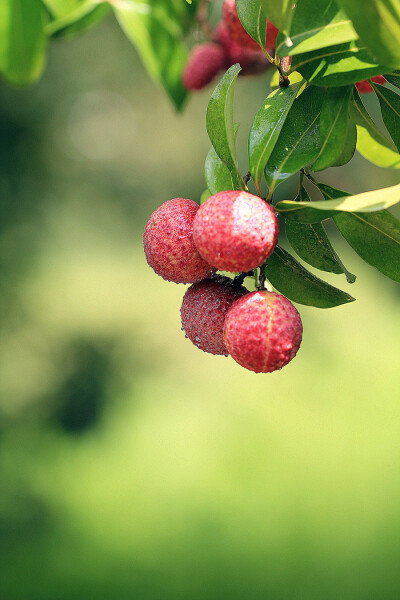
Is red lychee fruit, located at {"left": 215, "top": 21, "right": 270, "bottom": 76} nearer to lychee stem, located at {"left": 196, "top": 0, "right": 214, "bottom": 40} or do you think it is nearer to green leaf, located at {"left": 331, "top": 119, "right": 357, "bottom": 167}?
lychee stem, located at {"left": 196, "top": 0, "right": 214, "bottom": 40}

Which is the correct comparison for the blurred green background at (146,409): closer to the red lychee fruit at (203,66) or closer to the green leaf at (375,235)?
the red lychee fruit at (203,66)

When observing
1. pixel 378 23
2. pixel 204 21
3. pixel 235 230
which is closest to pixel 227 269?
pixel 235 230

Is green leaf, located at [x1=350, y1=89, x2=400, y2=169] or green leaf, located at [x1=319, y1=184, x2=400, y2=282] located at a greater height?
green leaf, located at [x1=350, y1=89, x2=400, y2=169]

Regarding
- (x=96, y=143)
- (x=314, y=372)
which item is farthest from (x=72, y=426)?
(x=96, y=143)

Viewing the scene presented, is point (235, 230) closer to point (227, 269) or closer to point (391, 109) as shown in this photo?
point (227, 269)

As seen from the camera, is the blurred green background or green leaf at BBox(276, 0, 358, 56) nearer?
green leaf at BBox(276, 0, 358, 56)

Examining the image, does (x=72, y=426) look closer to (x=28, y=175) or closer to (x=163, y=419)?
(x=163, y=419)

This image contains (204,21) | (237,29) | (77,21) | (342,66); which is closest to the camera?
(342,66)

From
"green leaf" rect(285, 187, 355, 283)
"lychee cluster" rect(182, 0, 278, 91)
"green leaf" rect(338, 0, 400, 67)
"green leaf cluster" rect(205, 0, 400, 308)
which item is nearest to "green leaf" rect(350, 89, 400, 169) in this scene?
"green leaf cluster" rect(205, 0, 400, 308)

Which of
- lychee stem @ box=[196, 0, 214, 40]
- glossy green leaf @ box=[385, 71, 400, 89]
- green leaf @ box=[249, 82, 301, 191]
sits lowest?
glossy green leaf @ box=[385, 71, 400, 89]
